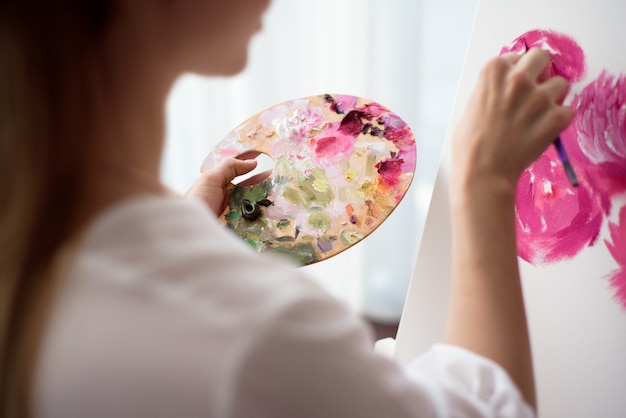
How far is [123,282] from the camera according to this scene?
40 centimetres

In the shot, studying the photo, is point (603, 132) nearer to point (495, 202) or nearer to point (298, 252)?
point (495, 202)

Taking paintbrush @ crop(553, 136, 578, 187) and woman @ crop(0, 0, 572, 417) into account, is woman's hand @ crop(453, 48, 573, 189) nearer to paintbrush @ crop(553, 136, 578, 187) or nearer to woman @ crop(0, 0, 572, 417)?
paintbrush @ crop(553, 136, 578, 187)

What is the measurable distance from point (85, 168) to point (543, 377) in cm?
59

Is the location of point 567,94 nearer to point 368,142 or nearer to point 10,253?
point 368,142

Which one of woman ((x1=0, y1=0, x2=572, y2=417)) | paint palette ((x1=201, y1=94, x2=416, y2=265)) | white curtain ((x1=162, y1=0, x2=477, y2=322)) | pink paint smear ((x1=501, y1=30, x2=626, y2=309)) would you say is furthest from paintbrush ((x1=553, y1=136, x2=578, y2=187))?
white curtain ((x1=162, y1=0, x2=477, y2=322))

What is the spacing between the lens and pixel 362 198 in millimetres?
828

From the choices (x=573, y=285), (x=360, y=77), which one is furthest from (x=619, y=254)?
(x=360, y=77)

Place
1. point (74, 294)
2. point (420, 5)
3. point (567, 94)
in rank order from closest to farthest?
point (74, 294)
point (567, 94)
point (420, 5)

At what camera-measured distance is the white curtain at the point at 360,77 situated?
60.9 inches

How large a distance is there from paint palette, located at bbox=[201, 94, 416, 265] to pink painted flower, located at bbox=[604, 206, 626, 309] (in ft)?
0.81

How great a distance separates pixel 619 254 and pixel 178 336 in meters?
0.50

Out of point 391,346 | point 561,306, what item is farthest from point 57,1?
point 391,346

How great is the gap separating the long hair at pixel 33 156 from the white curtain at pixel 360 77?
1.07 metres

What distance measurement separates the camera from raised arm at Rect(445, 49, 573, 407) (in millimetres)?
530
